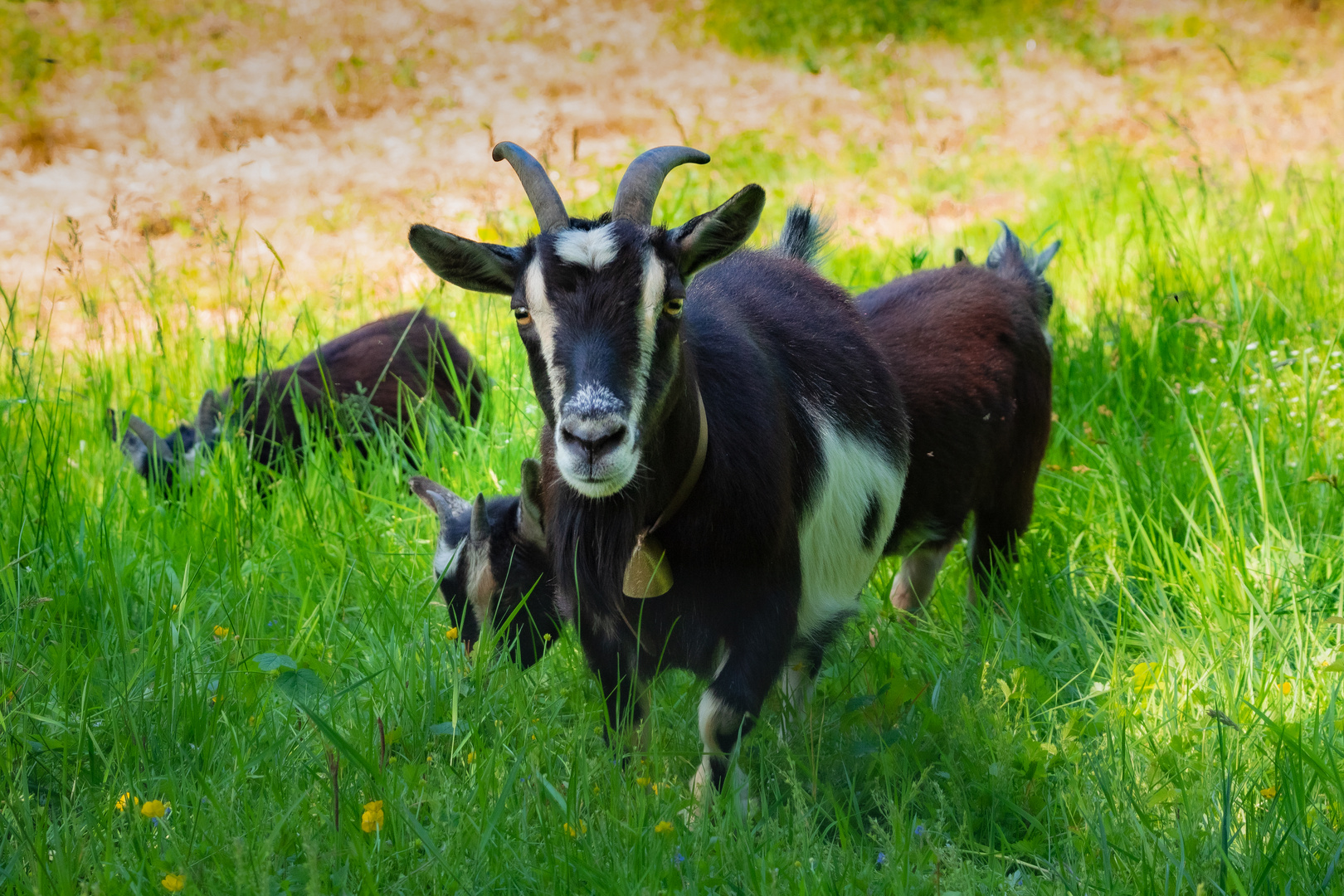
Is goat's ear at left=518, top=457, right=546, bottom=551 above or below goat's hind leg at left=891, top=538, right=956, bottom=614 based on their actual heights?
above

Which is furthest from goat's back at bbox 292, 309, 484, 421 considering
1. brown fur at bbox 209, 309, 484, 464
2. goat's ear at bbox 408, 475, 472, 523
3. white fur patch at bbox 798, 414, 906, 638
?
white fur patch at bbox 798, 414, 906, 638

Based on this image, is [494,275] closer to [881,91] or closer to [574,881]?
[574,881]

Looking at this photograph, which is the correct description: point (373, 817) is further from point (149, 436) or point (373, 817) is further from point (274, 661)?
point (149, 436)

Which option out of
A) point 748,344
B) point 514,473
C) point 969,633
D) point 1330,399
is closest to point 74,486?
point 514,473

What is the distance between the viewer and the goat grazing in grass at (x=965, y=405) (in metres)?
3.76

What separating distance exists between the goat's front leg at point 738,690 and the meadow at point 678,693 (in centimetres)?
12

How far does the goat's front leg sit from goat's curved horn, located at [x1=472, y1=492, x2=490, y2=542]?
3.41ft

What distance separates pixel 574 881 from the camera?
6.95 ft

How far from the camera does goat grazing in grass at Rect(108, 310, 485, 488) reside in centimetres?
493

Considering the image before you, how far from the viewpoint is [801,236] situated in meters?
4.16

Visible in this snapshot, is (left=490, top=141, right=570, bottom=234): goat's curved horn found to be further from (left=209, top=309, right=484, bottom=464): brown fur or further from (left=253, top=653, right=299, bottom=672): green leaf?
(left=209, top=309, right=484, bottom=464): brown fur

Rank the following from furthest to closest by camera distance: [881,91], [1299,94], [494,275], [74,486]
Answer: [881,91] → [1299,94] → [74,486] → [494,275]

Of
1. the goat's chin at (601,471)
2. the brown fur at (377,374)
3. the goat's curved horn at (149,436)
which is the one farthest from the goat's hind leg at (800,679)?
the goat's curved horn at (149,436)

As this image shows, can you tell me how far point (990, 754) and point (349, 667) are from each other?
173cm
